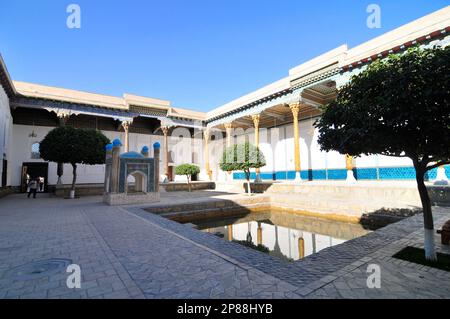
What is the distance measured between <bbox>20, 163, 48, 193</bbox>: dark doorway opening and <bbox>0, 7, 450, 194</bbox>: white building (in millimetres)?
80

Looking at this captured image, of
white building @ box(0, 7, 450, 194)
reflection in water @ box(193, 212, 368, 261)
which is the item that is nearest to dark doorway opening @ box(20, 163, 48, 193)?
white building @ box(0, 7, 450, 194)

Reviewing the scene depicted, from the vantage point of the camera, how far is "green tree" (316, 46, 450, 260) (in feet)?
10.2

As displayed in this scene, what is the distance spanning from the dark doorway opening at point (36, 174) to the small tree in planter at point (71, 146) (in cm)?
732

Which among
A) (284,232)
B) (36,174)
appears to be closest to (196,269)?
(284,232)

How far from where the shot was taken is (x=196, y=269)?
3270 millimetres

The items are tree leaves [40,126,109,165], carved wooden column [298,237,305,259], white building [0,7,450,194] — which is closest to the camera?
carved wooden column [298,237,305,259]

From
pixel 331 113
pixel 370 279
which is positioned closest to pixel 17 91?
pixel 331 113

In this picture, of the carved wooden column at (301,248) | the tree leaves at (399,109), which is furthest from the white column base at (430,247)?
the carved wooden column at (301,248)

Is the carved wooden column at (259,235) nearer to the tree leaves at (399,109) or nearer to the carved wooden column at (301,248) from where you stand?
the carved wooden column at (301,248)

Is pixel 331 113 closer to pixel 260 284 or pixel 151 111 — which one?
pixel 260 284

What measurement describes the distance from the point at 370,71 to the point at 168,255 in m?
4.53

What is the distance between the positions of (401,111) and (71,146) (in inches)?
588

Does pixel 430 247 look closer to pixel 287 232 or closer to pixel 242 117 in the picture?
pixel 287 232

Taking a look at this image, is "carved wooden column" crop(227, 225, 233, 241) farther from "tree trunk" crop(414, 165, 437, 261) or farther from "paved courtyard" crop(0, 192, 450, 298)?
"tree trunk" crop(414, 165, 437, 261)
